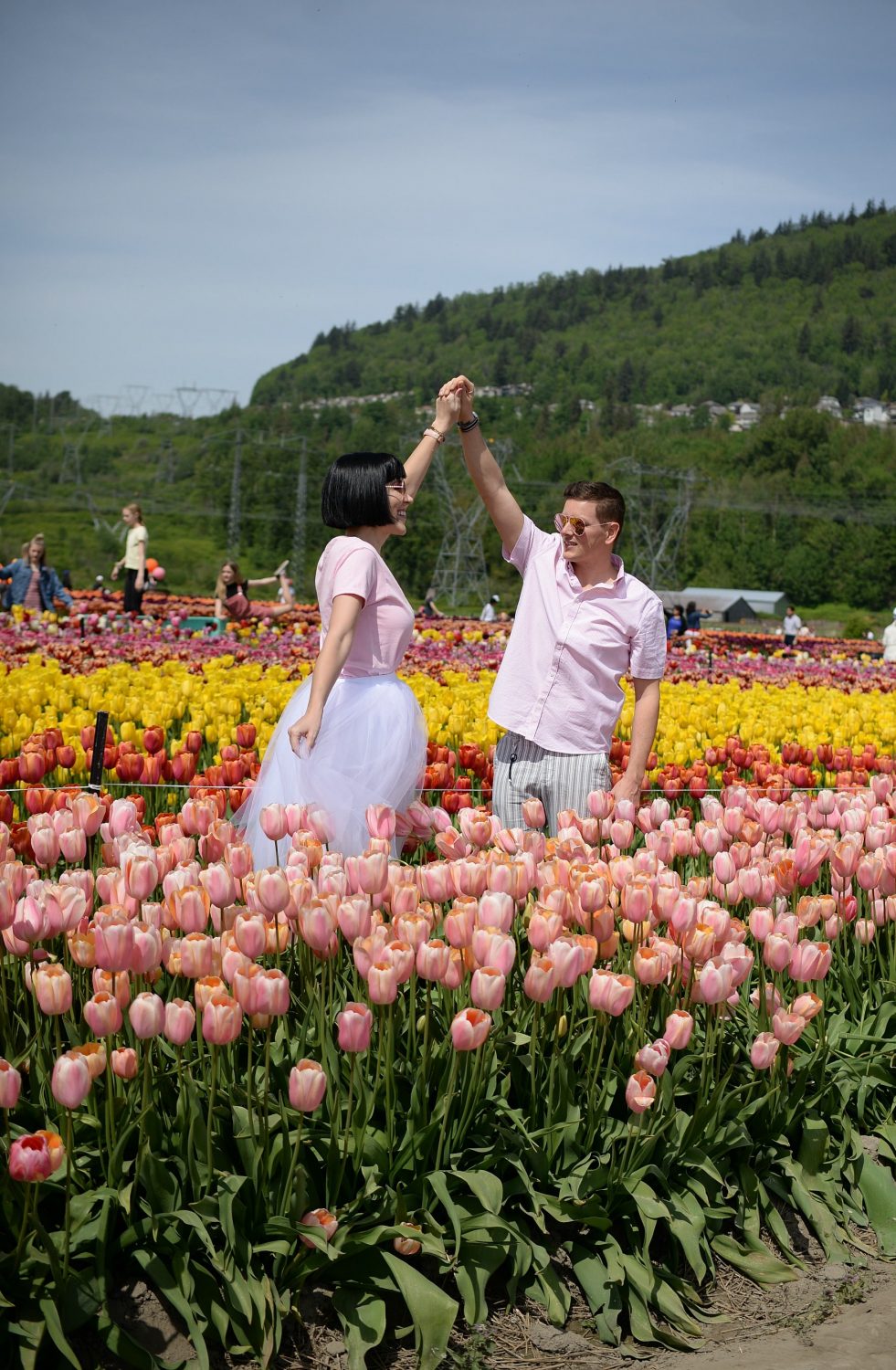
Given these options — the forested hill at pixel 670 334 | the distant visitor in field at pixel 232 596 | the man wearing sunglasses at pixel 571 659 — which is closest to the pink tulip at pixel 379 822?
the man wearing sunglasses at pixel 571 659

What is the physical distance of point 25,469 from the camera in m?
107

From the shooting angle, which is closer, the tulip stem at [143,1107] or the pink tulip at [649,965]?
the tulip stem at [143,1107]

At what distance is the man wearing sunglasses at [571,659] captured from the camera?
14.4ft

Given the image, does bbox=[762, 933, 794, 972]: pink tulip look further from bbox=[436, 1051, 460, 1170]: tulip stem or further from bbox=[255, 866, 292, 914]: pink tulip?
bbox=[255, 866, 292, 914]: pink tulip

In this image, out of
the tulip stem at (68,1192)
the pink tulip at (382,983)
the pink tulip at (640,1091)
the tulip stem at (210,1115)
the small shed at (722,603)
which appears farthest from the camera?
the small shed at (722,603)

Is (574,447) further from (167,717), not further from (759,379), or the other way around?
(167,717)

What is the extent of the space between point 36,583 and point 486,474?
1211 cm

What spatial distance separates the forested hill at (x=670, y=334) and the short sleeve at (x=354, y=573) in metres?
139

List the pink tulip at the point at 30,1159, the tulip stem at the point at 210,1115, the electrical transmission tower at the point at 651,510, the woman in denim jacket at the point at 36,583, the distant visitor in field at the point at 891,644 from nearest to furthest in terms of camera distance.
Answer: the pink tulip at the point at 30,1159 < the tulip stem at the point at 210,1115 < the woman in denim jacket at the point at 36,583 < the distant visitor in field at the point at 891,644 < the electrical transmission tower at the point at 651,510

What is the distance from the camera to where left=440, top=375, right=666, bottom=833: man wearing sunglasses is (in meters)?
4.38

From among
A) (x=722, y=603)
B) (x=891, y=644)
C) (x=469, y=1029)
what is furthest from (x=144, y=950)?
(x=722, y=603)

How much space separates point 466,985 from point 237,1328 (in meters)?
0.91

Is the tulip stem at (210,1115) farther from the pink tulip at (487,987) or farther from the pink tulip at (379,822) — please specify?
the pink tulip at (379,822)

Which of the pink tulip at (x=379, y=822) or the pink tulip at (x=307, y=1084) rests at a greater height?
the pink tulip at (x=379, y=822)
